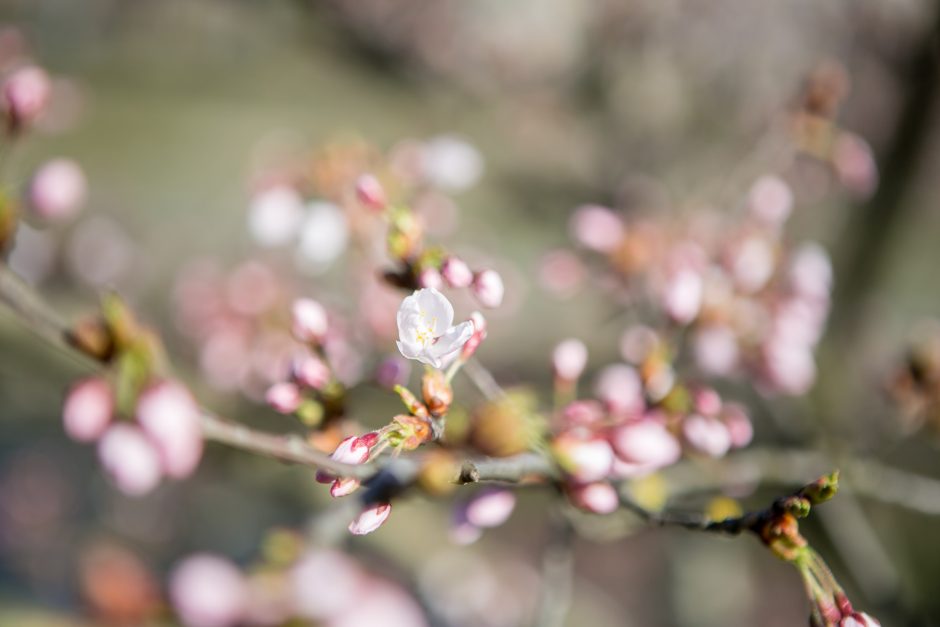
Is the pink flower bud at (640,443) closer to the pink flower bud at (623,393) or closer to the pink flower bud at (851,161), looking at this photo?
the pink flower bud at (623,393)

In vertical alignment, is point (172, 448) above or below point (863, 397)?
above

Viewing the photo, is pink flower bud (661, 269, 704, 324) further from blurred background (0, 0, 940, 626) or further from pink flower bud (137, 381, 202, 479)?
pink flower bud (137, 381, 202, 479)

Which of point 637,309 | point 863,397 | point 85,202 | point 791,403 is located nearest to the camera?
point 637,309

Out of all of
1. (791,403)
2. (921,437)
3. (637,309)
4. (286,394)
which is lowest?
(921,437)

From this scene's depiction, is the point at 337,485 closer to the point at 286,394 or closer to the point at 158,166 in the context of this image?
the point at 286,394

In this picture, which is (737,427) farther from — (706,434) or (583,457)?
(583,457)

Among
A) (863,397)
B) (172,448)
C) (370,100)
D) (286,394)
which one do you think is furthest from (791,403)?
(370,100)

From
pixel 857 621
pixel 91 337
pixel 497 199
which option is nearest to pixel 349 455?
pixel 91 337

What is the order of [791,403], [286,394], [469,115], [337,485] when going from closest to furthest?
[337,485], [286,394], [791,403], [469,115]
